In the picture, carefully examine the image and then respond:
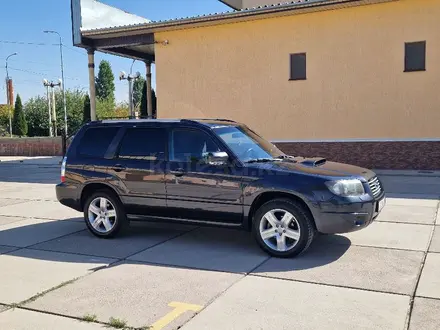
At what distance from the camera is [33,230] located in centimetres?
773

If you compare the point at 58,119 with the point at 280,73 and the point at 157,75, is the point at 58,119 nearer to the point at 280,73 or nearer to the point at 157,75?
the point at 157,75

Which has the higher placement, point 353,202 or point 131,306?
point 353,202

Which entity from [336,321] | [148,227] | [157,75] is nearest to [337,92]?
[157,75]

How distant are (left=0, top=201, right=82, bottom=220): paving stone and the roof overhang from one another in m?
9.26

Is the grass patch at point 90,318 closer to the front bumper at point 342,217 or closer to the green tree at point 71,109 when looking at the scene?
the front bumper at point 342,217

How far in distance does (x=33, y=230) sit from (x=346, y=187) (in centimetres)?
517

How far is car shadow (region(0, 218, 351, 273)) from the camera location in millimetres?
5578

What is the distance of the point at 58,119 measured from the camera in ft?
157

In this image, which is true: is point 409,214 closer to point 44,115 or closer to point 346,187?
point 346,187

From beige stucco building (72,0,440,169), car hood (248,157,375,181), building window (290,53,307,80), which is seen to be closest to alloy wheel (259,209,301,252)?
car hood (248,157,375,181)

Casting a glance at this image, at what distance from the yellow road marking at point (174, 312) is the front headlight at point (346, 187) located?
2.22 meters

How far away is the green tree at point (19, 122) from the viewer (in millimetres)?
44562

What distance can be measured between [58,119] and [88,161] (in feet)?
143

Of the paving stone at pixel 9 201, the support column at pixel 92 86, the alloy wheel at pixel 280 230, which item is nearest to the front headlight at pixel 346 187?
the alloy wheel at pixel 280 230
